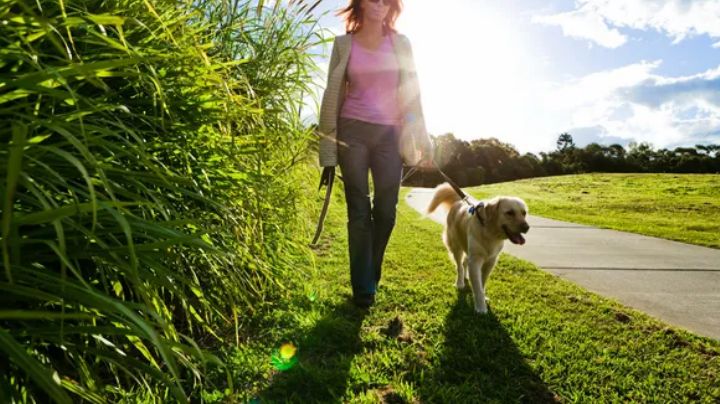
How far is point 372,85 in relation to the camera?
346 cm

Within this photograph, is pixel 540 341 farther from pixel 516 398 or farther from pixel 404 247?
pixel 404 247

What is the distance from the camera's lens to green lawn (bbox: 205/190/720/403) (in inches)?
85.6

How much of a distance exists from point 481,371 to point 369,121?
6.06 ft

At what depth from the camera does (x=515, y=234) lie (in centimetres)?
369

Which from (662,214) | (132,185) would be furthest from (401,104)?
(662,214)

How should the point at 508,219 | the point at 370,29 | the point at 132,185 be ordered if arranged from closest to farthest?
the point at 132,185, the point at 370,29, the point at 508,219

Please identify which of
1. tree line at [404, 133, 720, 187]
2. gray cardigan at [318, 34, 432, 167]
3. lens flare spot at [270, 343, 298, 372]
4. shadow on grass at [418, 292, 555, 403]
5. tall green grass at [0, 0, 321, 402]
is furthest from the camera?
tree line at [404, 133, 720, 187]

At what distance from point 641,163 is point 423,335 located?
58579 millimetres

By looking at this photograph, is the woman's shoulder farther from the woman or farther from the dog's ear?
the dog's ear

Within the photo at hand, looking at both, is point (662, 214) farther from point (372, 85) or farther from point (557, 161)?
point (557, 161)

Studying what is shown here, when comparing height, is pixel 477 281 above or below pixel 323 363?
above

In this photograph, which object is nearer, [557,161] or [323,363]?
[323,363]

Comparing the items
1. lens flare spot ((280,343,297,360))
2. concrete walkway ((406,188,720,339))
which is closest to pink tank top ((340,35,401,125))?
lens flare spot ((280,343,297,360))

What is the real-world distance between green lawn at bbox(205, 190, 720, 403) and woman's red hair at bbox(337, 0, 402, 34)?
190 cm
